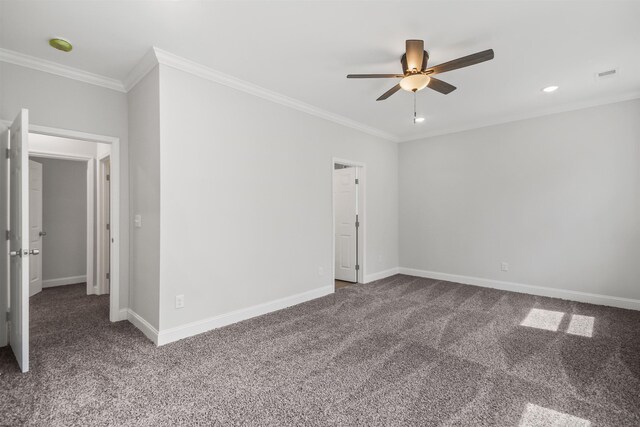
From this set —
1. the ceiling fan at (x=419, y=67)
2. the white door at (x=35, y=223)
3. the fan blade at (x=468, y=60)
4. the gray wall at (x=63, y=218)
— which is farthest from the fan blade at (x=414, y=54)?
the gray wall at (x=63, y=218)

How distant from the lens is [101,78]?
10.5 ft

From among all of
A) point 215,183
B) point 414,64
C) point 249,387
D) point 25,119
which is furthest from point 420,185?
point 25,119

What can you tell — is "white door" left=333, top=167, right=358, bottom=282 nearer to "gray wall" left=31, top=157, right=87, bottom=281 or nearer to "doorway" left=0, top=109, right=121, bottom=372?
"doorway" left=0, top=109, right=121, bottom=372

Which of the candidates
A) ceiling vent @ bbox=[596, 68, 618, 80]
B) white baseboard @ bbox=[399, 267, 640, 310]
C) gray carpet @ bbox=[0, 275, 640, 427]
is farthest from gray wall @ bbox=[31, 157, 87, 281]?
ceiling vent @ bbox=[596, 68, 618, 80]

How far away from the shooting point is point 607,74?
3.24 m

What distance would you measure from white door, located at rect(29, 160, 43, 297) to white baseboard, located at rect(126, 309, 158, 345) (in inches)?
92.0

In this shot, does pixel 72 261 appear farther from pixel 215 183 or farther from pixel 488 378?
pixel 488 378

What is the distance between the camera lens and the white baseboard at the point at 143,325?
286cm

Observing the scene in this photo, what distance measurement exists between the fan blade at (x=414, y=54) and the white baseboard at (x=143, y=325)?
3.31m

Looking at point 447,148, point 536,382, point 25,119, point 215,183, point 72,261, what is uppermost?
point 447,148

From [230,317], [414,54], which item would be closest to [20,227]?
[230,317]

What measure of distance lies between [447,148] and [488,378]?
13.2 ft

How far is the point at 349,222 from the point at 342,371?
323 centimetres

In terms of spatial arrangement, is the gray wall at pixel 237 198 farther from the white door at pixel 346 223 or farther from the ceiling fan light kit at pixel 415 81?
the ceiling fan light kit at pixel 415 81
